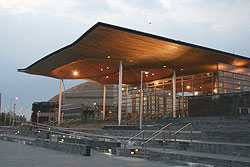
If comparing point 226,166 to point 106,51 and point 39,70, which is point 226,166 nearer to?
point 106,51

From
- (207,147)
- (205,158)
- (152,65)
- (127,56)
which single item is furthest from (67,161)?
(152,65)

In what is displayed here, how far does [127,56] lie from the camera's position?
26.8 metres

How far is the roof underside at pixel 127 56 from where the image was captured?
70.6 ft

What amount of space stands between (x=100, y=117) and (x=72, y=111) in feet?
74.2

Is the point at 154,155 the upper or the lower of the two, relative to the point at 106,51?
lower

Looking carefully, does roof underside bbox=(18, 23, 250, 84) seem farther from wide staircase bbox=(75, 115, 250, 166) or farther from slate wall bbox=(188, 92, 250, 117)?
wide staircase bbox=(75, 115, 250, 166)

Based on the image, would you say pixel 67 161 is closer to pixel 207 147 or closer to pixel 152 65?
pixel 207 147

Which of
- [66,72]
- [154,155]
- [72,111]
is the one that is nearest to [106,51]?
[66,72]

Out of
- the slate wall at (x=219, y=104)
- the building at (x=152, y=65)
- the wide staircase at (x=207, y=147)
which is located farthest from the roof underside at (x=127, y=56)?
the wide staircase at (x=207, y=147)

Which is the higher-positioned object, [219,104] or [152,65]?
[152,65]

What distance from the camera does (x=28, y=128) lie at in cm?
2567

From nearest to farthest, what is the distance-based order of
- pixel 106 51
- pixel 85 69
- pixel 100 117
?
pixel 106 51 → pixel 85 69 → pixel 100 117

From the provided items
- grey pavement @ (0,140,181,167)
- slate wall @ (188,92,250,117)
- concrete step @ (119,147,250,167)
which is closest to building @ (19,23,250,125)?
slate wall @ (188,92,250,117)

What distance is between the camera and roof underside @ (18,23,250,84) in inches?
847
